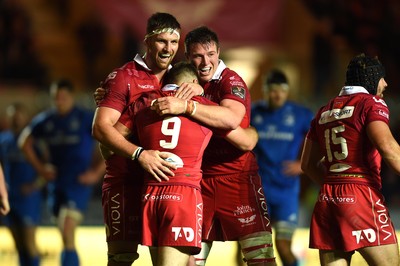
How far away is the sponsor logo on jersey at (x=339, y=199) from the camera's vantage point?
614 cm

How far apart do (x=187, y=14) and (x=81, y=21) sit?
118 inches

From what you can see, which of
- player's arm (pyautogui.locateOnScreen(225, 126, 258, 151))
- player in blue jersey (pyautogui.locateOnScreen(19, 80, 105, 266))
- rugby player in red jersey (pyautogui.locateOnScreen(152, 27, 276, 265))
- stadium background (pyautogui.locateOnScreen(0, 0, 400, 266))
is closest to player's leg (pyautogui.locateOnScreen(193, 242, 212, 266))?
rugby player in red jersey (pyautogui.locateOnScreen(152, 27, 276, 265))

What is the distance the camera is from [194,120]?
238 inches

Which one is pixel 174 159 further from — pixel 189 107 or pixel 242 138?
pixel 242 138

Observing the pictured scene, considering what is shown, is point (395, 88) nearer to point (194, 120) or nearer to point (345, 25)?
point (345, 25)

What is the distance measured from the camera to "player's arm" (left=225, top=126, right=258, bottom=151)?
21.0 feet

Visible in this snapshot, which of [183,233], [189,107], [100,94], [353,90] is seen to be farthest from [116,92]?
[353,90]

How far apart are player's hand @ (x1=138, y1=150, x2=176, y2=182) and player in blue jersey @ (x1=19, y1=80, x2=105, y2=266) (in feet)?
13.9

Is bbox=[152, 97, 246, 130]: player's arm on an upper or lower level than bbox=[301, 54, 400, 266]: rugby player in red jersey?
upper

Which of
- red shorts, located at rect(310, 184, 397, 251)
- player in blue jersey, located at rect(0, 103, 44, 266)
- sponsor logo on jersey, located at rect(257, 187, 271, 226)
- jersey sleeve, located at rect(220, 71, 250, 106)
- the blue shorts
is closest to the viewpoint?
red shorts, located at rect(310, 184, 397, 251)

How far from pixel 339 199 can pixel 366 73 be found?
85 cm

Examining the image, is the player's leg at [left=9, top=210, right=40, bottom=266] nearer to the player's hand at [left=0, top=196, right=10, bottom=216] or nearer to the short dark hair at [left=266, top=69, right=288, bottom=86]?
the short dark hair at [left=266, top=69, right=288, bottom=86]

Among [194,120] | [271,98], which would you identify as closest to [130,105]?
[194,120]

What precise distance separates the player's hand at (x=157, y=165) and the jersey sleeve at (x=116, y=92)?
1.71 ft
